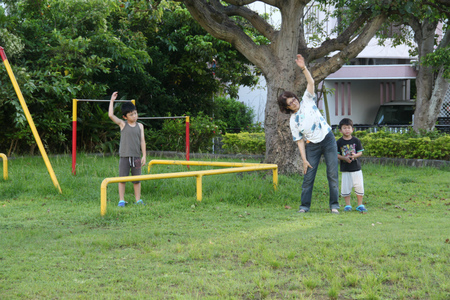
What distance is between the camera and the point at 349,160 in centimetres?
710

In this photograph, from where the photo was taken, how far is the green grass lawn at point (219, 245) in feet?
12.2

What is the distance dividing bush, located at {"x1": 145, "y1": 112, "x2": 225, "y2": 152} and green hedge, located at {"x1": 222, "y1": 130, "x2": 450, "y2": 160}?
110 cm

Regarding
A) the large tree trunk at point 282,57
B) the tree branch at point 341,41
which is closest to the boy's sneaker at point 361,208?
the large tree trunk at point 282,57

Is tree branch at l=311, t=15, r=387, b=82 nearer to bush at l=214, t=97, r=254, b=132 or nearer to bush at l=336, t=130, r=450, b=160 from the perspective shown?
bush at l=336, t=130, r=450, b=160

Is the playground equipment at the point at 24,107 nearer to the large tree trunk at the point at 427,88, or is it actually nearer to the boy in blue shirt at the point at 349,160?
the boy in blue shirt at the point at 349,160

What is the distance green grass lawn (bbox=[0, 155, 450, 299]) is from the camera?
12.2ft

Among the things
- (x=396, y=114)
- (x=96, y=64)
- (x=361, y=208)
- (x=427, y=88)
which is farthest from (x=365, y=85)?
(x=361, y=208)

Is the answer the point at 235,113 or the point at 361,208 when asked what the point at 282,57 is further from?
the point at 235,113

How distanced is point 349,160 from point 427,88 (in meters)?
9.51

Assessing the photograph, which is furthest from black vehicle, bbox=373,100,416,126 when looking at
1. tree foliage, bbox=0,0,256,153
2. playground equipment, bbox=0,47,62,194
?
playground equipment, bbox=0,47,62,194

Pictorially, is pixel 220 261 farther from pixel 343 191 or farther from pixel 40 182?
pixel 40 182

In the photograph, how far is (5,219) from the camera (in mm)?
6500

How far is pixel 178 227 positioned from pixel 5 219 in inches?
90.5

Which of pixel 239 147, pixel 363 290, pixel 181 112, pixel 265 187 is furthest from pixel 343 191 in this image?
pixel 181 112
